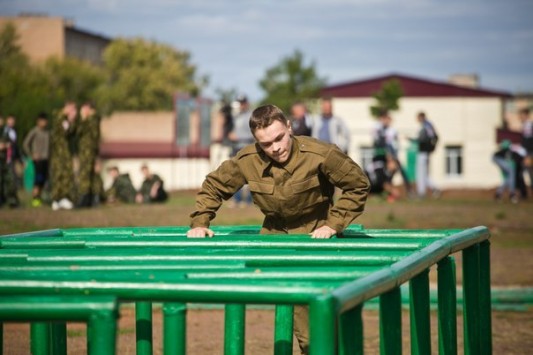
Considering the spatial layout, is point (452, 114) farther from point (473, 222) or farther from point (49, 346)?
point (49, 346)

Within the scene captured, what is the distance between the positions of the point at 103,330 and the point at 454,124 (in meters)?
70.6

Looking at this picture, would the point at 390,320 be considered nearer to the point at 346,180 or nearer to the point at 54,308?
the point at 54,308

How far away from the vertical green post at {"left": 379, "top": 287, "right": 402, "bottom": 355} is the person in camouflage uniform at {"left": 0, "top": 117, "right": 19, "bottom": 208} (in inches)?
707

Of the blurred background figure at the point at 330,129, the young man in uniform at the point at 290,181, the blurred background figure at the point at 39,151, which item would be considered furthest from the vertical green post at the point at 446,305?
the blurred background figure at the point at 39,151

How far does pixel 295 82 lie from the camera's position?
71.7 meters

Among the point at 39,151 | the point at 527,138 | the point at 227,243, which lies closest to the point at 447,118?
the point at 527,138

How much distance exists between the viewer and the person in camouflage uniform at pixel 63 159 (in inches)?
832

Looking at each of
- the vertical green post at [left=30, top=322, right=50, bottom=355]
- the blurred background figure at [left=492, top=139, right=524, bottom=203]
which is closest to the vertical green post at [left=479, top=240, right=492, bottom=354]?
the vertical green post at [left=30, top=322, right=50, bottom=355]

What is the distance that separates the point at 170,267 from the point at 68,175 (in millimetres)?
16853

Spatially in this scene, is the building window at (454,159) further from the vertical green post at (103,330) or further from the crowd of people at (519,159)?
the vertical green post at (103,330)

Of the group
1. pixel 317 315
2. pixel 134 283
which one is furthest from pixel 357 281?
pixel 134 283

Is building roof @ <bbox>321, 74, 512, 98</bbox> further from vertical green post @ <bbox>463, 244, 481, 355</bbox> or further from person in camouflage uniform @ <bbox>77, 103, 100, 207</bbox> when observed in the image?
vertical green post @ <bbox>463, 244, 481, 355</bbox>

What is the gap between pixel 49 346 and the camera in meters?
6.00

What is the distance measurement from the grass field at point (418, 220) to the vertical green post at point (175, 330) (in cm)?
621
